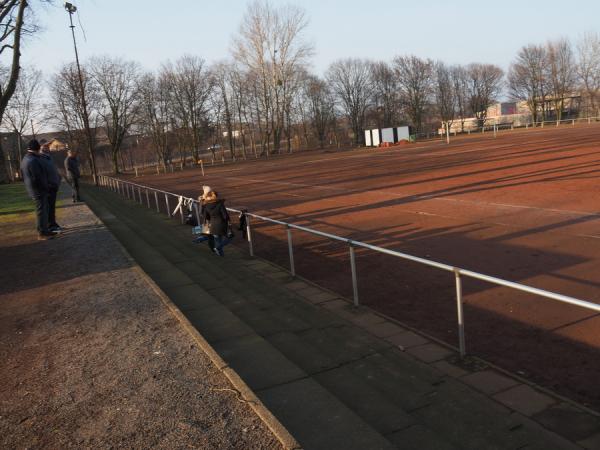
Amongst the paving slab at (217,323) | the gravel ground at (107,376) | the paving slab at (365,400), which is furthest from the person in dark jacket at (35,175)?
the paving slab at (365,400)

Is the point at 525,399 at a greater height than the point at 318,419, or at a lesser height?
lesser

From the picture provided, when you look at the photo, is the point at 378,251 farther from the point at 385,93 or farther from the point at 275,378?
the point at 385,93

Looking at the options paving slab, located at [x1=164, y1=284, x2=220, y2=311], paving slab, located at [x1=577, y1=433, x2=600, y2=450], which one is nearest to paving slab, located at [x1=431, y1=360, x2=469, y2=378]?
paving slab, located at [x1=577, y1=433, x2=600, y2=450]

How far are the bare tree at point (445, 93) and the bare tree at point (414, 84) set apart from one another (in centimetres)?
534

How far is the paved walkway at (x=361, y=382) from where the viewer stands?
3.66 metres

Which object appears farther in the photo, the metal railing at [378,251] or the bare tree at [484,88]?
the bare tree at [484,88]

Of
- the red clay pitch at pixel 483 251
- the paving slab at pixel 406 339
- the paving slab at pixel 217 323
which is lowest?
the red clay pitch at pixel 483 251

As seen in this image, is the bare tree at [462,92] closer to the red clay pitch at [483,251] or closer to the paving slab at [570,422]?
the red clay pitch at [483,251]

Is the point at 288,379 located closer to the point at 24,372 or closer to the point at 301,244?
the point at 24,372

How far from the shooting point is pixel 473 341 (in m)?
5.74

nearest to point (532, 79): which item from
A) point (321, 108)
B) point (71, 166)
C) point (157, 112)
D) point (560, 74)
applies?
point (560, 74)

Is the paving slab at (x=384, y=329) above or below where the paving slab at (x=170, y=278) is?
below

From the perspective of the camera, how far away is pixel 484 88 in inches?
3944

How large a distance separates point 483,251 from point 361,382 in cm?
585
